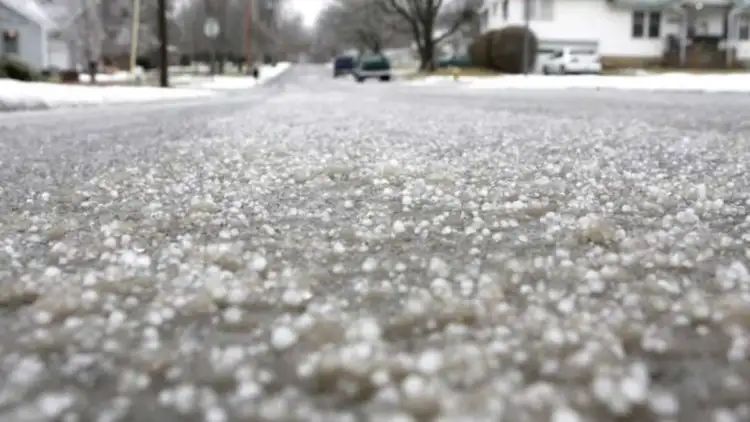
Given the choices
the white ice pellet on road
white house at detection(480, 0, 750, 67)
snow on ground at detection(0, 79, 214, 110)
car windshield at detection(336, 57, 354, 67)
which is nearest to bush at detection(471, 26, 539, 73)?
white house at detection(480, 0, 750, 67)

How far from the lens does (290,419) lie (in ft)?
2.72

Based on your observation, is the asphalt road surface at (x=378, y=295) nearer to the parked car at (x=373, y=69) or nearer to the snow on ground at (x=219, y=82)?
the snow on ground at (x=219, y=82)

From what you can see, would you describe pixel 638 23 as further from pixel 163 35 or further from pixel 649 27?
pixel 163 35

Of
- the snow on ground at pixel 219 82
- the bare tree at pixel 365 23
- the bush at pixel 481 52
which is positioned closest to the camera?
the snow on ground at pixel 219 82

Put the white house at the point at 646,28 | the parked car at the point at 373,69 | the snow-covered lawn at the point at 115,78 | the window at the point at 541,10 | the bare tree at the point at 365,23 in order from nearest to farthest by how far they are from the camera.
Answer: the snow-covered lawn at the point at 115,78
the parked car at the point at 373,69
the white house at the point at 646,28
the window at the point at 541,10
the bare tree at the point at 365,23

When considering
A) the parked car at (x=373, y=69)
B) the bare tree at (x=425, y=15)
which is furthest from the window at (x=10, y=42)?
the bare tree at (x=425, y=15)

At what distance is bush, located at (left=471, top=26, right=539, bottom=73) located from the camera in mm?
32344

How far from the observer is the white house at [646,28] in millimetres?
34562

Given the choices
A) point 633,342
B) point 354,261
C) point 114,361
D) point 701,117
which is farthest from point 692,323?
point 701,117

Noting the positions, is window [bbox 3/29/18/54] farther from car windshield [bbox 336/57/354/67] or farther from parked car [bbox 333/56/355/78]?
car windshield [bbox 336/57/354/67]

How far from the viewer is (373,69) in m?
34.4

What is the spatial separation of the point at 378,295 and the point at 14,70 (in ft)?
63.7

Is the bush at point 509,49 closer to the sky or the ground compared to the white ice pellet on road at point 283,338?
closer to the sky

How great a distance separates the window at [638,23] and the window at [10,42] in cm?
2947
